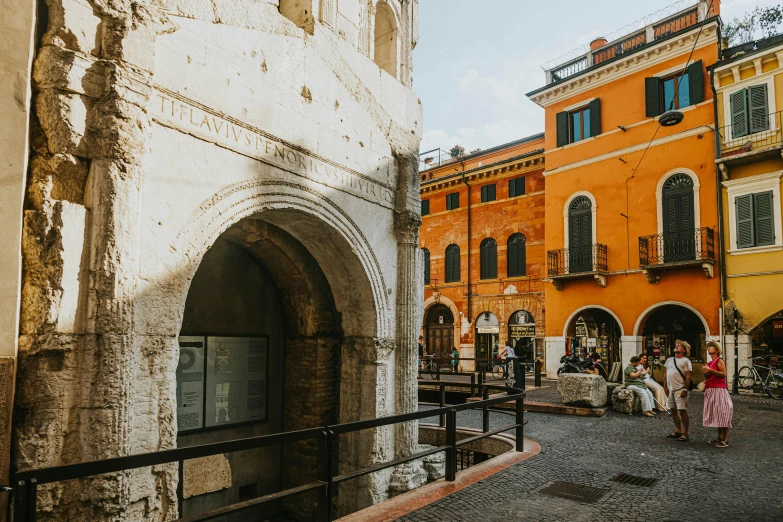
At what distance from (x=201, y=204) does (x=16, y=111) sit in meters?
1.62

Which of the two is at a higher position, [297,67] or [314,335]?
[297,67]

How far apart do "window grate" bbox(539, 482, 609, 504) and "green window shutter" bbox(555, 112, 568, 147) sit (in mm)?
19396

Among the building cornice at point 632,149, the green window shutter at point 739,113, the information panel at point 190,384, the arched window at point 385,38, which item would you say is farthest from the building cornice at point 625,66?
the information panel at point 190,384

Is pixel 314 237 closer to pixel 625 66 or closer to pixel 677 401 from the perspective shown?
pixel 677 401

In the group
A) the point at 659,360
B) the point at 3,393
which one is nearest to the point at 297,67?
the point at 3,393

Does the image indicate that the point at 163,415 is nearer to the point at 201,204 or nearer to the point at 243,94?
the point at 201,204

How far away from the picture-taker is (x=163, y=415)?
192 inches

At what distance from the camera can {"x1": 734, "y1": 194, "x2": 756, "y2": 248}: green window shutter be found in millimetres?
17750

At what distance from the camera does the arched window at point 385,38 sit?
8.62 metres

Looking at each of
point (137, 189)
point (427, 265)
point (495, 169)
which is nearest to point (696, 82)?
point (495, 169)

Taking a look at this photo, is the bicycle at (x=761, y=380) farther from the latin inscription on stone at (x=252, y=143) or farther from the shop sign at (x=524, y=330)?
the latin inscription on stone at (x=252, y=143)

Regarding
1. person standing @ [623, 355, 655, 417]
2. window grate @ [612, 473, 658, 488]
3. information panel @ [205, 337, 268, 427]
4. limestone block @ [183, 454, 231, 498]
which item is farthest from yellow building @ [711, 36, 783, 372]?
limestone block @ [183, 454, 231, 498]

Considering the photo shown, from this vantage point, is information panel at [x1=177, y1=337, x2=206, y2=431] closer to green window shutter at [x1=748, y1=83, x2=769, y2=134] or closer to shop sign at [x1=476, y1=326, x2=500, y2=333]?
green window shutter at [x1=748, y1=83, x2=769, y2=134]

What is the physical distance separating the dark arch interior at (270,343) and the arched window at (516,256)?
19198 millimetres
